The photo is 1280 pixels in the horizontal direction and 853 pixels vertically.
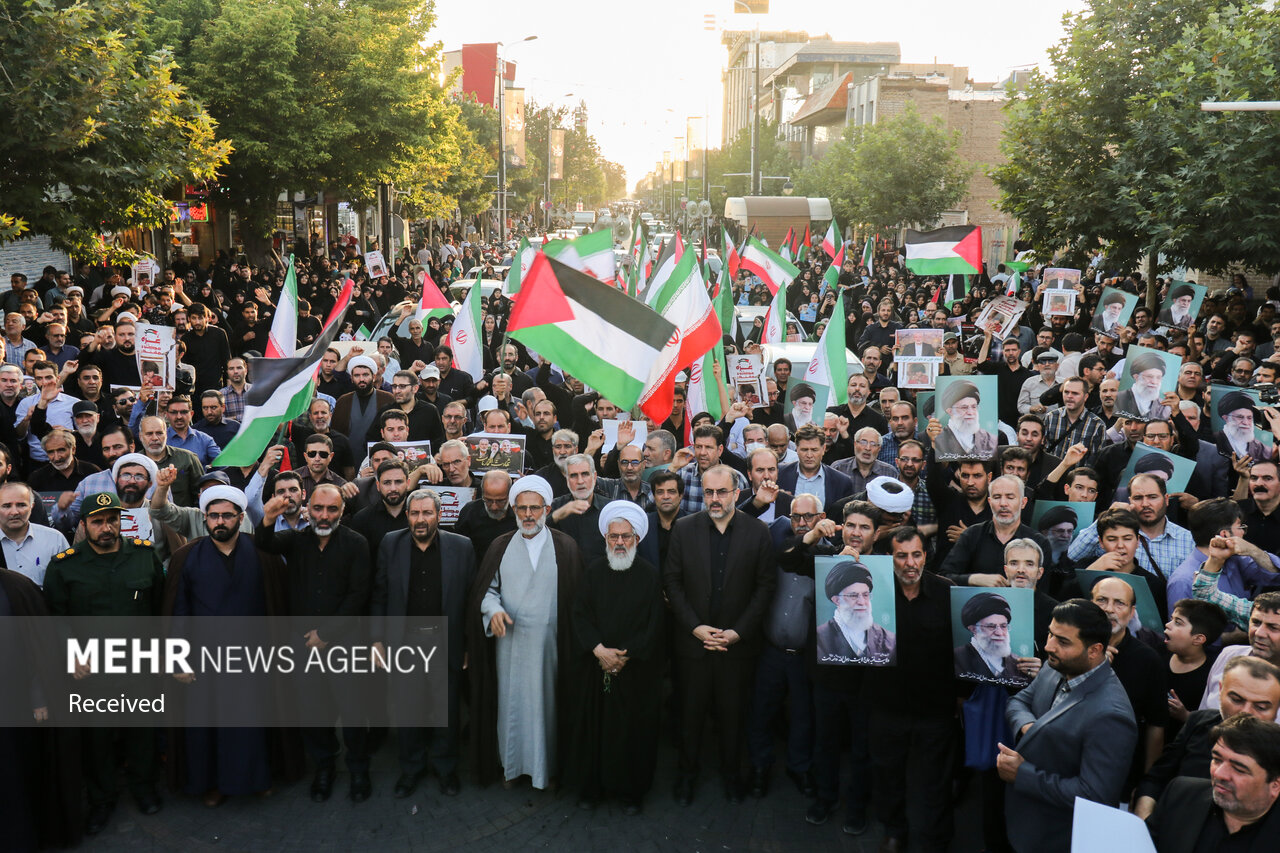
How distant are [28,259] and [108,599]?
58.3ft

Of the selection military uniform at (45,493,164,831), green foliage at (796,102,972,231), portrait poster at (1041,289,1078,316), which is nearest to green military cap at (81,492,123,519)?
military uniform at (45,493,164,831)

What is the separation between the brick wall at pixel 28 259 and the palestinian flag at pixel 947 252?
15.1m

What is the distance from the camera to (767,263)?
15789 millimetres

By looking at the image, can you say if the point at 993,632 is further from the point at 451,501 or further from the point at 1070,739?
the point at 451,501

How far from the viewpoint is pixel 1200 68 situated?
44.5ft

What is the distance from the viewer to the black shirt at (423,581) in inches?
237

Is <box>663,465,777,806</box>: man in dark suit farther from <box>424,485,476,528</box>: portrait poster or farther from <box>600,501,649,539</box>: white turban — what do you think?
<box>424,485,476,528</box>: portrait poster

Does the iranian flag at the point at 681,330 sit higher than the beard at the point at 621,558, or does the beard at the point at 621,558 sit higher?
the iranian flag at the point at 681,330

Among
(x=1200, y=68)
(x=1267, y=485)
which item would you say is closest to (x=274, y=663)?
(x=1267, y=485)

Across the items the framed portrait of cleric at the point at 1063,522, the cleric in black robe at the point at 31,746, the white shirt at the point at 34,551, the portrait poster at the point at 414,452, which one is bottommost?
the cleric in black robe at the point at 31,746

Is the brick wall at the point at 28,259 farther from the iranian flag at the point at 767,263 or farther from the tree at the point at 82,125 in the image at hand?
the iranian flag at the point at 767,263

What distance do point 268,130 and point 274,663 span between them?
18947mm

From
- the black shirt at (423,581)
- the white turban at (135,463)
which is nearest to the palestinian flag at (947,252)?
Result: the black shirt at (423,581)

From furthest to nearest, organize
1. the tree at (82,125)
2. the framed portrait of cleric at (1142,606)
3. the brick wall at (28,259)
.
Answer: the brick wall at (28,259)
the tree at (82,125)
the framed portrait of cleric at (1142,606)
